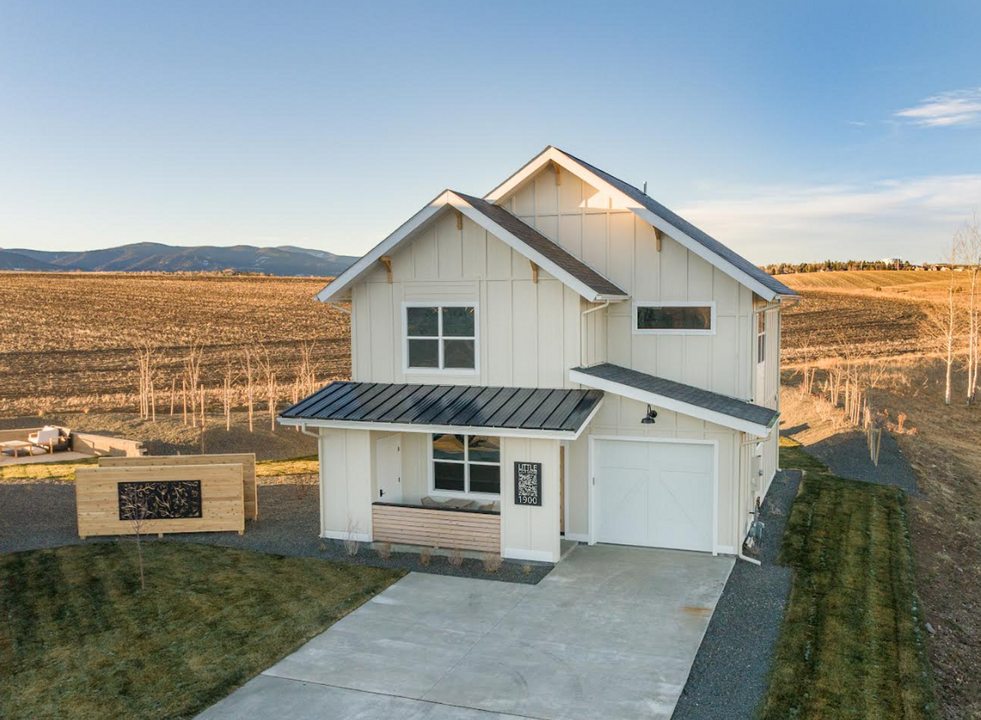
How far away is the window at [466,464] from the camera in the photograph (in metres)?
15.2

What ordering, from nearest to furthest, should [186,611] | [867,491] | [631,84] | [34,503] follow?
[186,611], [34,503], [867,491], [631,84]

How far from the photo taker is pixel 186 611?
36.9 ft

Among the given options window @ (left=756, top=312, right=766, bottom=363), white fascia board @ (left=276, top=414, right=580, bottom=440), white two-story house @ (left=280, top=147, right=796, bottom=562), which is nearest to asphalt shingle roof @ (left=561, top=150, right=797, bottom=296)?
white two-story house @ (left=280, top=147, right=796, bottom=562)

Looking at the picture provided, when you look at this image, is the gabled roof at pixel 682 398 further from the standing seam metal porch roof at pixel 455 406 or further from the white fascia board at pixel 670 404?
the standing seam metal porch roof at pixel 455 406

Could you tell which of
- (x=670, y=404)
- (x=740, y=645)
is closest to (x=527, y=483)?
(x=670, y=404)

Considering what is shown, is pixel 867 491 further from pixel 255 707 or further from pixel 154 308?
pixel 154 308

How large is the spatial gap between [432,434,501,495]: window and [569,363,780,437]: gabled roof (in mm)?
2347

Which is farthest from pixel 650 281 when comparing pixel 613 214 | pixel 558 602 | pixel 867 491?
pixel 867 491

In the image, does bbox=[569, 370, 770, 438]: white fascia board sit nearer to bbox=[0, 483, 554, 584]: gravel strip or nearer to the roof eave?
the roof eave

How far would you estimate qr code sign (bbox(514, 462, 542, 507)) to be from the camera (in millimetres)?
13438

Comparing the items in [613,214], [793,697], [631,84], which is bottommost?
[793,697]

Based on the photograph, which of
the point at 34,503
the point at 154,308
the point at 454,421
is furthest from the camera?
the point at 154,308

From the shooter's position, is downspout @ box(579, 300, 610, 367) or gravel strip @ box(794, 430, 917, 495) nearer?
downspout @ box(579, 300, 610, 367)

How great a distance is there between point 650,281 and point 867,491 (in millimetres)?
8438
